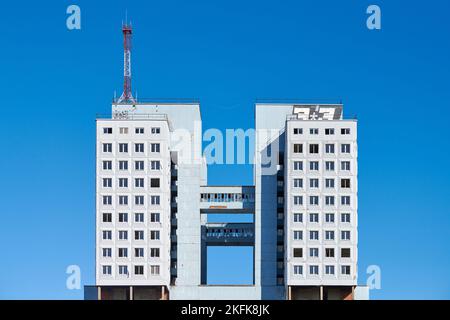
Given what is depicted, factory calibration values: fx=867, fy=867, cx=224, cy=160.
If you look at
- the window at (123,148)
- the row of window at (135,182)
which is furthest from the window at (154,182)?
the window at (123,148)

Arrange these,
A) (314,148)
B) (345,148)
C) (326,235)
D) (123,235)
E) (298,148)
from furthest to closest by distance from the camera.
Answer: (298,148), (345,148), (314,148), (326,235), (123,235)

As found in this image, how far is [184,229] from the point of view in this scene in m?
133

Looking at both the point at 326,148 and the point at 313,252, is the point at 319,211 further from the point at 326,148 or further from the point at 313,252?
the point at 326,148

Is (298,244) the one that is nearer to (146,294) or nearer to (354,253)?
(354,253)

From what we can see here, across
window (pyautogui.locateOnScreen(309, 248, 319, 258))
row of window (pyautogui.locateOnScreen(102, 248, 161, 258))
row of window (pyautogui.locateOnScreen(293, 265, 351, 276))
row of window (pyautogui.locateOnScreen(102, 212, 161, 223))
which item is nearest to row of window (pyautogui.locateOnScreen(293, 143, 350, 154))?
window (pyautogui.locateOnScreen(309, 248, 319, 258))

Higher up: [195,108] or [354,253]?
[195,108]

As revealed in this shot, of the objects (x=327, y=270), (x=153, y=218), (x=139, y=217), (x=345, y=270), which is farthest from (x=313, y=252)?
(x=139, y=217)

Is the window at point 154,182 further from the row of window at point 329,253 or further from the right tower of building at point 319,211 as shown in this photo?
the row of window at point 329,253

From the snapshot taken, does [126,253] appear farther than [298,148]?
No

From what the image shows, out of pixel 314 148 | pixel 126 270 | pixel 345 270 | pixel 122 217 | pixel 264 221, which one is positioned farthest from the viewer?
pixel 264 221

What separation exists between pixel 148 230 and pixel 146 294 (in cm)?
927

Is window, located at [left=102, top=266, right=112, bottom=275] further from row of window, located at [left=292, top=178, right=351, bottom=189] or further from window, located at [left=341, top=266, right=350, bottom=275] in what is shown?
window, located at [left=341, top=266, right=350, bottom=275]
